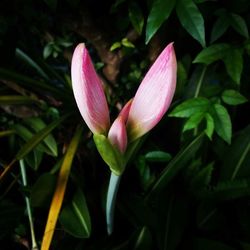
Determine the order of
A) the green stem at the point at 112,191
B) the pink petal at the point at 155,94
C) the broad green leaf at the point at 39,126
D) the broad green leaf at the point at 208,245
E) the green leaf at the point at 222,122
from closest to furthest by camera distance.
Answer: the pink petal at the point at 155,94 → the green stem at the point at 112,191 → the green leaf at the point at 222,122 → the broad green leaf at the point at 208,245 → the broad green leaf at the point at 39,126

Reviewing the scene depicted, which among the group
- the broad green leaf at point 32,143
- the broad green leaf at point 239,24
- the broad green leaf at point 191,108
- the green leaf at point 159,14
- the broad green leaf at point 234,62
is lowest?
the broad green leaf at point 191,108

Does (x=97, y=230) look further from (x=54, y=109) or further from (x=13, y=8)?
(x=13, y=8)

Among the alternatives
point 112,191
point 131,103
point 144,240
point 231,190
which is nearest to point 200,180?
point 231,190

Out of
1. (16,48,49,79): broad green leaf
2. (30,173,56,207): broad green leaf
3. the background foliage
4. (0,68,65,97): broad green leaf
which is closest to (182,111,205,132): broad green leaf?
the background foliage

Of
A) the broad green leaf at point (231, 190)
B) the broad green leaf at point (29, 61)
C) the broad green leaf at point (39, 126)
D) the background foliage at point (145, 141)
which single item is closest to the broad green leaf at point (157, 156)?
the background foliage at point (145, 141)

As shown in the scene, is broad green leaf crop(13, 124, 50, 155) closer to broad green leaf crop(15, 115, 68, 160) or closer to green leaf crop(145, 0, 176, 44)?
broad green leaf crop(15, 115, 68, 160)

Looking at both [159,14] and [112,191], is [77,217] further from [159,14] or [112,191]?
[159,14]

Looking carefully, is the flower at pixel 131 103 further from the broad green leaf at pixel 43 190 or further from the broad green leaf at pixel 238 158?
the broad green leaf at pixel 238 158

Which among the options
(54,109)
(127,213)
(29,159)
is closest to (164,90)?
(127,213)

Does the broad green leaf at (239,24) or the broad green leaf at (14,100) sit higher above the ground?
the broad green leaf at (14,100)

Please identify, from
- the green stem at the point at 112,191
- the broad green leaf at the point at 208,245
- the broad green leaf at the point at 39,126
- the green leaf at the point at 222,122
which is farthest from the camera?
the broad green leaf at the point at 39,126
